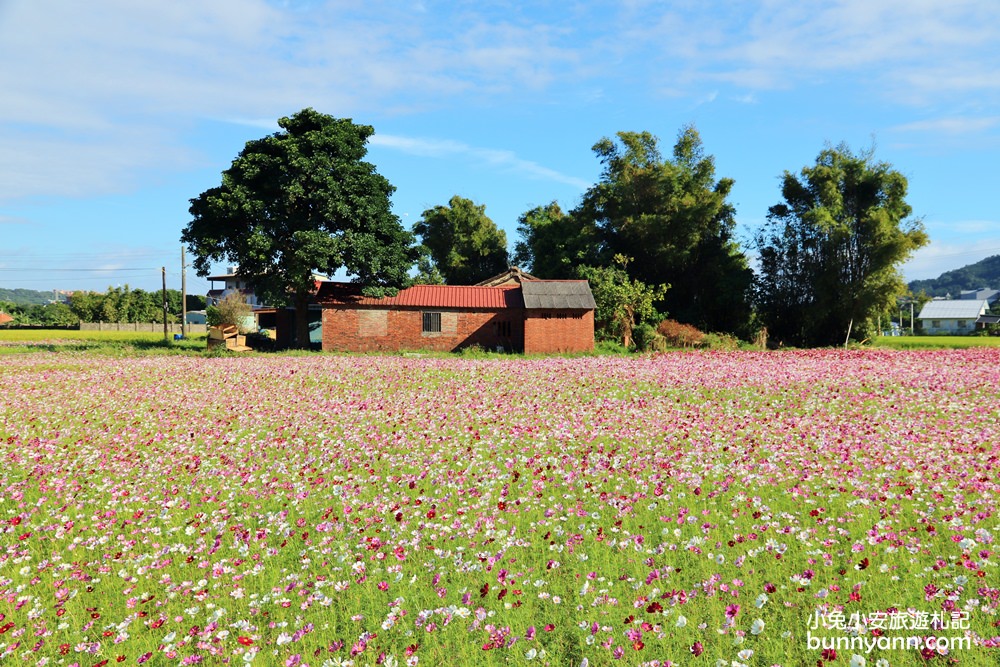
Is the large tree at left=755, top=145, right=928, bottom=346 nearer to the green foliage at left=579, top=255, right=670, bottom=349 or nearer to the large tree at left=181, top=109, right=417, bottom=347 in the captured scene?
the green foliage at left=579, top=255, right=670, bottom=349

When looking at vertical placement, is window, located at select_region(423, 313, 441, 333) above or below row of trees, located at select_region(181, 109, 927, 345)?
below

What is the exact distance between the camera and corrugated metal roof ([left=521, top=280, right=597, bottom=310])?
37094mm

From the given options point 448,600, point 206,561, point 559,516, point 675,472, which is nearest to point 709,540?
point 559,516

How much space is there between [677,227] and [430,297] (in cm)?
2122

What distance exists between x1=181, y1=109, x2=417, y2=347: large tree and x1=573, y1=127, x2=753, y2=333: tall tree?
2034 cm

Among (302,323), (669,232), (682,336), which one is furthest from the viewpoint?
(669,232)

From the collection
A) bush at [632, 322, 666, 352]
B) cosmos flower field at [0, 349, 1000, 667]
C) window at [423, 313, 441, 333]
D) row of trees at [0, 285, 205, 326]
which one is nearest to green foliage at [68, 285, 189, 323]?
row of trees at [0, 285, 205, 326]

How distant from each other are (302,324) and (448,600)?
37.2 meters

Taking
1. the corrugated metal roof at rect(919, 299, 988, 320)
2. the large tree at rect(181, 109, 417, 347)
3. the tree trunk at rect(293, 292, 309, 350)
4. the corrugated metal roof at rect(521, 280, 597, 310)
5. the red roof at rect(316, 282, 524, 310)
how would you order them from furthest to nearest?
the corrugated metal roof at rect(919, 299, 988, 320)
the tree trunk at rect(293, 292, 309, 350)
the red roof at rect(316, 282, 524, 310)
the corrugated metal roof at rect(521, 280, 597, 310)
the large tree at rect(181, 109, 417, 347)

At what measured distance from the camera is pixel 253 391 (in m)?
18.3

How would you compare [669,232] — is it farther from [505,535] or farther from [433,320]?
[505,535]

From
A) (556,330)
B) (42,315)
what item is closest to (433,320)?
(556,330)

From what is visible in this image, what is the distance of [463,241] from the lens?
7062 cm

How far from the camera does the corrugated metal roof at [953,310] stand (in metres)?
117
